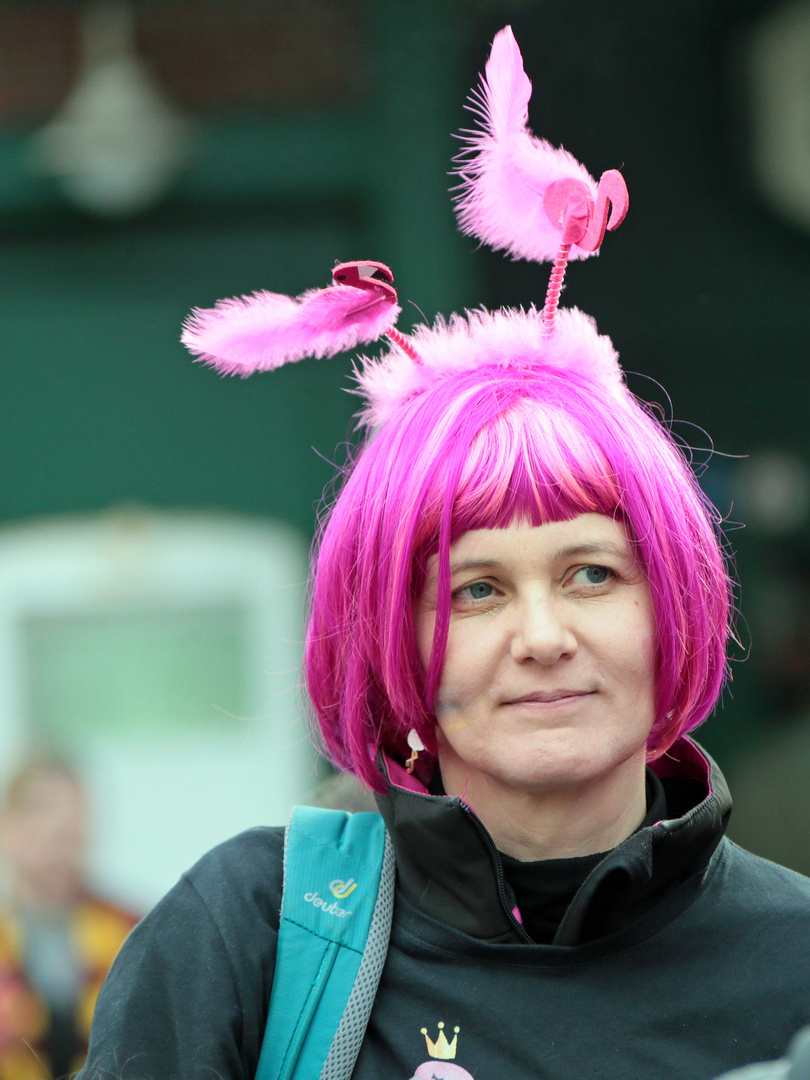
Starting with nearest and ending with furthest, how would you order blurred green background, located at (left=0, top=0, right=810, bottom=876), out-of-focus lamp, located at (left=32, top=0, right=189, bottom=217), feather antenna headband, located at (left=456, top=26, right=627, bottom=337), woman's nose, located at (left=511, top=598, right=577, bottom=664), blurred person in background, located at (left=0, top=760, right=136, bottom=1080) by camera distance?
woman's nose, located at (left=511, top=598, right=577, bottom=664), feather antenna headband, located at (left=456, top=26, right=627, bottom=337), blurred person in background, located at (left=0, top=760, right=136, bottom=1080), blurred green background, located at (left=0, top=0, right=810, bottom=876), out-of-focus lamp, located at (left=32, top=0, right=189, bottom=217)

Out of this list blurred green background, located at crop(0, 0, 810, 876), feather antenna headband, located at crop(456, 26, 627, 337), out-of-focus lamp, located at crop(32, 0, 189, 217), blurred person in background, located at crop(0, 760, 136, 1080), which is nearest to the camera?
feather antenna headband, located at crop(456, 26, 627, 337)

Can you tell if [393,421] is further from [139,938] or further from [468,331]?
[139,938]

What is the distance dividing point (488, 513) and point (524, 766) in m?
0.24

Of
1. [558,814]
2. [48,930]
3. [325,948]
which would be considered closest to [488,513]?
[558,814]

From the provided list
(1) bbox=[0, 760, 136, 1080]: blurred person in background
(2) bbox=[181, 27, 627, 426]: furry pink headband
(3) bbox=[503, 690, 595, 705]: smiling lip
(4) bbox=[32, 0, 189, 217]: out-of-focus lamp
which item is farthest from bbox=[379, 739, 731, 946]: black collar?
(4) bbox=[32, 0, 189, 217]: out-of-focus lamp

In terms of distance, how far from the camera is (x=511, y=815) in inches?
50.8

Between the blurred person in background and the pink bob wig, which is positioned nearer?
the pink bob wig

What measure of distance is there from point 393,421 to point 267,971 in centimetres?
55

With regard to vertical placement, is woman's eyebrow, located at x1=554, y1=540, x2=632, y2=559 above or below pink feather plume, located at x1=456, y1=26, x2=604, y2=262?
below

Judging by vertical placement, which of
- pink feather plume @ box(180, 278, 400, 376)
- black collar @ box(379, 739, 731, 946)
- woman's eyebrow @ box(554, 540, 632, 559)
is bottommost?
black collar @ box(379, 739, 731, 946)

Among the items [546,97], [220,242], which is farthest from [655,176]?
[220,242]

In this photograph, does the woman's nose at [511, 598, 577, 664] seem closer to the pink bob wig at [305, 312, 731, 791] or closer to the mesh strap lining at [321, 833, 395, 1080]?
the pink bob wig at [305, 312, 731, 791]

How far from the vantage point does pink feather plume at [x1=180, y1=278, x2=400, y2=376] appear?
1.37 metres

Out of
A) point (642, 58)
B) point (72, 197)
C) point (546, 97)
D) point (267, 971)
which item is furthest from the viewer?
point (72, 197)
